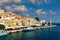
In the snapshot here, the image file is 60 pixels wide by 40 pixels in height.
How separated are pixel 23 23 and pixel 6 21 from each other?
36.9 feet

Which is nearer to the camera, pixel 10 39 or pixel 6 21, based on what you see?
pixel 10 39

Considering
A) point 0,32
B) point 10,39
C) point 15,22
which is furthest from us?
point 15,22

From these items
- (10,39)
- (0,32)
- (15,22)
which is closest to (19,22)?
(15,22)

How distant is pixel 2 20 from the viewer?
38.1 metres

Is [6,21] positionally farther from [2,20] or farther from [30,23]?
[30,23]

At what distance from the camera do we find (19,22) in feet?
151

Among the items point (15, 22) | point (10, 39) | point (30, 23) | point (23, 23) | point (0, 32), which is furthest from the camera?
point (30, 23)

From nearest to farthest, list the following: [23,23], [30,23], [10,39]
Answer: [10,39] < [23,23] < [30,23]

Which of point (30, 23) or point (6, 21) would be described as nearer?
point (6, 21)

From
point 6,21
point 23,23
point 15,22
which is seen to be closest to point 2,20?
point 6,21

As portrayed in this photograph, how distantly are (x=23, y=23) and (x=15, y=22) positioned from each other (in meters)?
6.32

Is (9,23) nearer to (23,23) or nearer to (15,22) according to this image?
(15,22)

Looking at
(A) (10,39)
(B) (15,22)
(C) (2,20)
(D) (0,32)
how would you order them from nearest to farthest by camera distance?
(A) (10,39) < (D) (0,32) < (C) (2,20) < (B) (15,22)

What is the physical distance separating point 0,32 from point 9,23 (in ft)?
48.5
